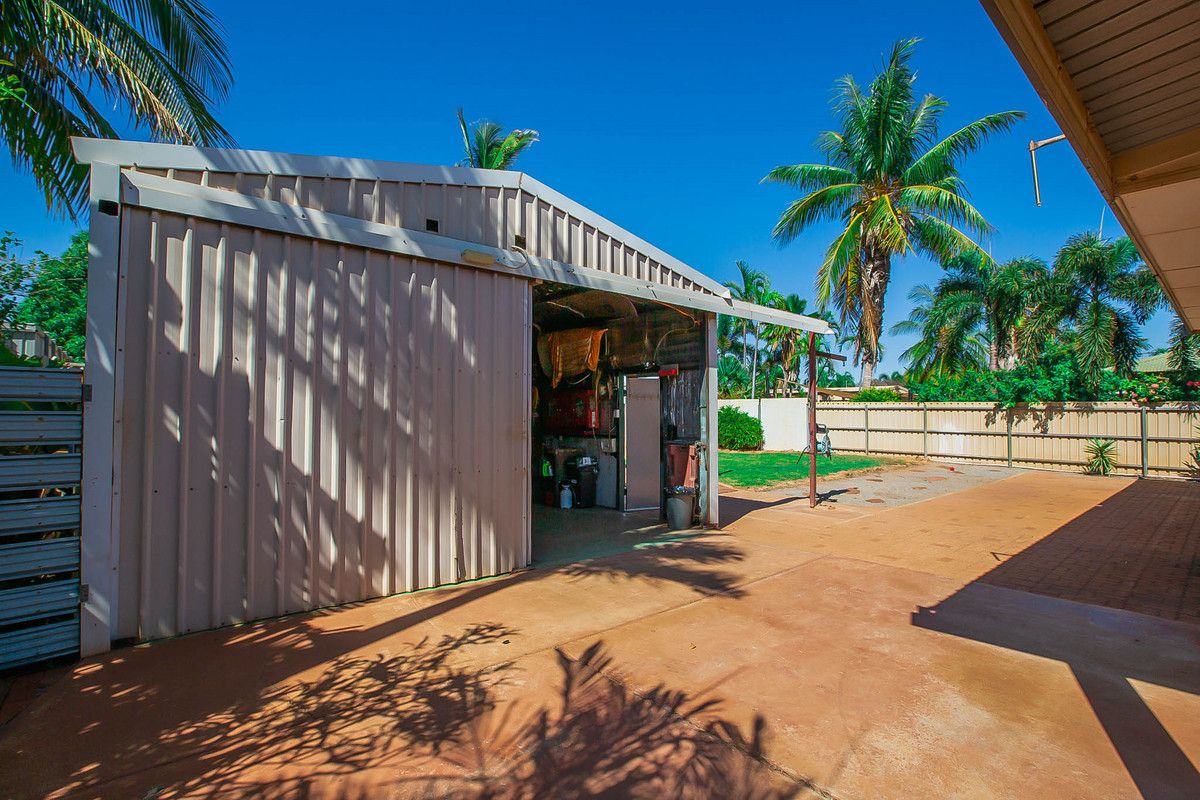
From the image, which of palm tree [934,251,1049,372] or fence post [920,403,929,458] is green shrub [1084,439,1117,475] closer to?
fence post [920,403,929,458]

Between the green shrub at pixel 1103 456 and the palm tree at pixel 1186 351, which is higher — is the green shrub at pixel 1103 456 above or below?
below

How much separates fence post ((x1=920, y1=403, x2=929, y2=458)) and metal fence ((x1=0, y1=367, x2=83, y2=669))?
20178 millimetres

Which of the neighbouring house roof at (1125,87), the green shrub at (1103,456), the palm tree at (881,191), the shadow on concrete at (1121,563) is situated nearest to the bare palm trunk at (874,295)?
the palm tree at (881,191)

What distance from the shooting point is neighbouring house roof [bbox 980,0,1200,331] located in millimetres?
2256

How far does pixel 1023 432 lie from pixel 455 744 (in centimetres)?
1859

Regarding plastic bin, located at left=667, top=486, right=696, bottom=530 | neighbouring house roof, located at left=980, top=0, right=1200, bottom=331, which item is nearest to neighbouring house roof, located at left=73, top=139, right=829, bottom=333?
plastic bin, located at left=667, top=486, right=696, bottom=530

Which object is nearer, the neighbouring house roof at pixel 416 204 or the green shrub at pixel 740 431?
the neighbouring house roof at pixel 416 204

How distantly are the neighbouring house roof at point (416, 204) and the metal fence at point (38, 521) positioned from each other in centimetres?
142

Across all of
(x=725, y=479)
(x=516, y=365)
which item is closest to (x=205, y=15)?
(x=516, y=365)

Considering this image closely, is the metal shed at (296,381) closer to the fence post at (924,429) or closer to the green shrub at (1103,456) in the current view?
the green shrub at (1103,456)

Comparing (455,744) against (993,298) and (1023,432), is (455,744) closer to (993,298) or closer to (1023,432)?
(1023,432)

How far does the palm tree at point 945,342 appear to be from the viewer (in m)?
24.6

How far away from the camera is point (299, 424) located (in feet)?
14.9

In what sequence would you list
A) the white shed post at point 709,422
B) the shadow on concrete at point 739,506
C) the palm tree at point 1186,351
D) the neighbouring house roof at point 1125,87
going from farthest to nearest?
the palm tree at point 1186,351 < the shadow on concrete at point 739,506 < the white shed post at point 709,422 < the neighbouring house roof at point 1125,87
